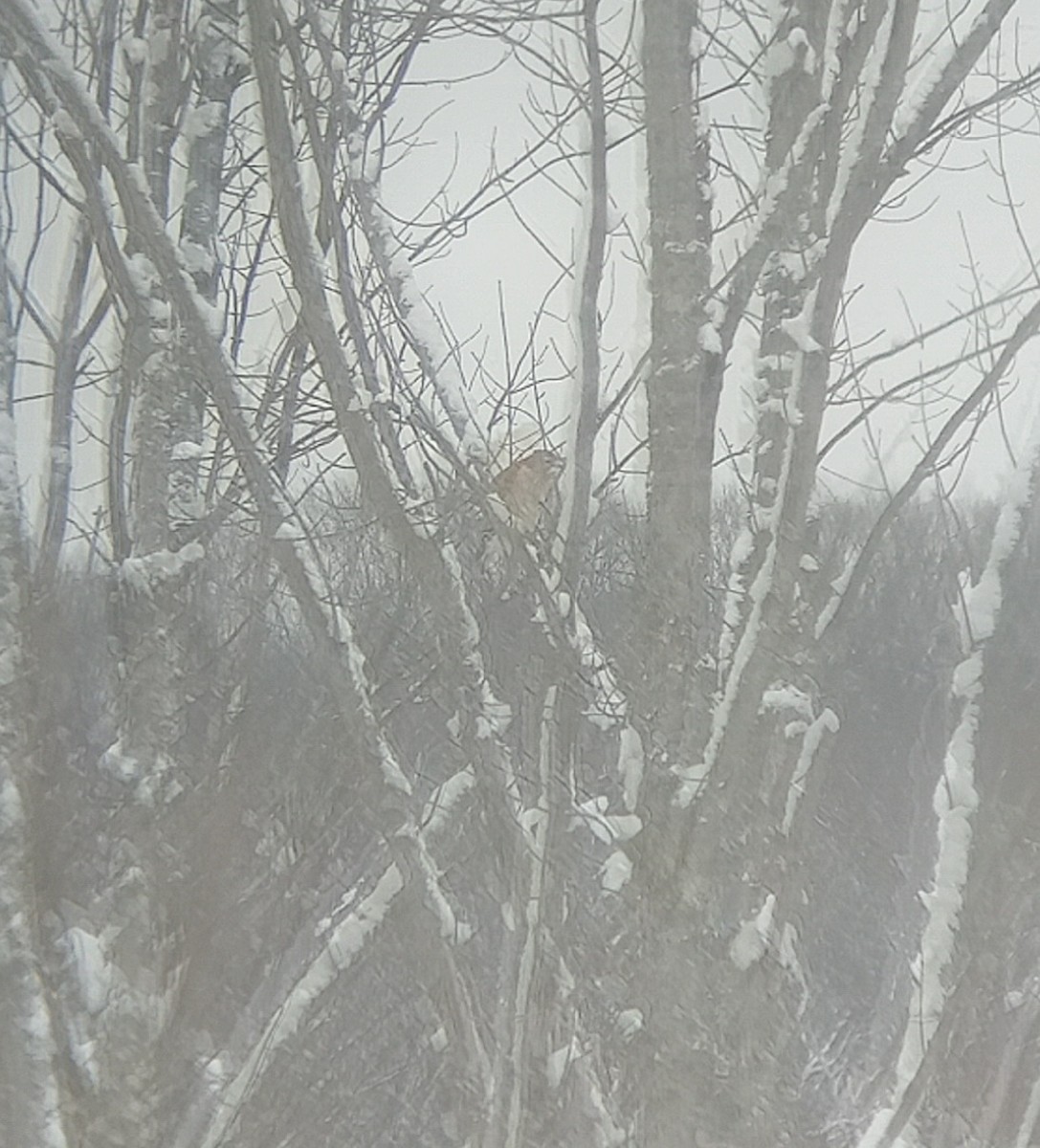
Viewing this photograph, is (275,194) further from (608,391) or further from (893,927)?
(893,927)

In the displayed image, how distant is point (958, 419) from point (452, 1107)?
0.79m

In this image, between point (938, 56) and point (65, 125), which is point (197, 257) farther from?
point (938, 56)

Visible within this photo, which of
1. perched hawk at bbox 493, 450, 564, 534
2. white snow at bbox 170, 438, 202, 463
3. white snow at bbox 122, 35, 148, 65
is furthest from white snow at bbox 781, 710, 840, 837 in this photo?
white snow at bbox 122, 35, 148, 65

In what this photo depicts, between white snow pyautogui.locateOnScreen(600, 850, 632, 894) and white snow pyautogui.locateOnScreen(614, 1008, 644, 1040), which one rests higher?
white snow pyautogui.locateOnScreen(600, 850, 632, 894)

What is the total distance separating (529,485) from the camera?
3.53ft

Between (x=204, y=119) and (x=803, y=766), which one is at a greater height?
(x=204, y=119)

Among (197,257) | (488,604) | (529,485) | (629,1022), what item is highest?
(197,257)

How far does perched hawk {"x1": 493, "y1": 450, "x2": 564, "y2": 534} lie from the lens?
1.06 meters

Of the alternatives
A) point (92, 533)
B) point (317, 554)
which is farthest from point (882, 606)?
point (92, 533)

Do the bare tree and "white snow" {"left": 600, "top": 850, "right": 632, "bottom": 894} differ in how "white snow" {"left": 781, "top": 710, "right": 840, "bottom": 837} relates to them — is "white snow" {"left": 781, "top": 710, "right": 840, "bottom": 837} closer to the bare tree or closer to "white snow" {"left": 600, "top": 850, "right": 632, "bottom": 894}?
the bare tree

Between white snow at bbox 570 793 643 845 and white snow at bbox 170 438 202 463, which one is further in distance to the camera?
white snow at bbox 170 438 202 463

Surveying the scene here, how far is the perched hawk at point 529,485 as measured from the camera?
1064mm

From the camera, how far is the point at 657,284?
106 cm

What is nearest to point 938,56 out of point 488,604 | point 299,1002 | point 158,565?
point 488,604
